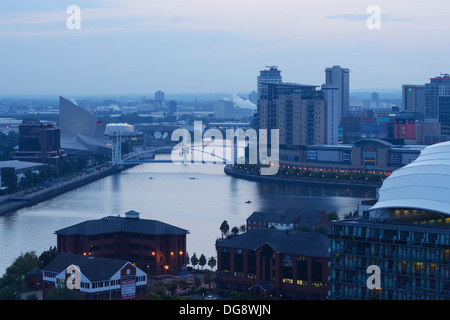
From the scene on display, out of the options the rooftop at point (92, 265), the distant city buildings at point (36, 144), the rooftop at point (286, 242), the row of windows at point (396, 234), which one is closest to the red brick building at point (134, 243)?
the rooftop at point (286, 242)

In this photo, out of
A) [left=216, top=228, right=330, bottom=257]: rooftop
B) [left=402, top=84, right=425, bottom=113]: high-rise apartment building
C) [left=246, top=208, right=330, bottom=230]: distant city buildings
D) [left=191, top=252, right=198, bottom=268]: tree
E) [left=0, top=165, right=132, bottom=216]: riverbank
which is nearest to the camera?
[left=216, top=228, right=330, bottom=257]: rooftop

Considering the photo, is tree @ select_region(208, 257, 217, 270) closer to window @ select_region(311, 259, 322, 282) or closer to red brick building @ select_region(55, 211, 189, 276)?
red brick building @ select_region(55, 211, 189, 276)

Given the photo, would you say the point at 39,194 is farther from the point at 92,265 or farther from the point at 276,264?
the point at 92,265

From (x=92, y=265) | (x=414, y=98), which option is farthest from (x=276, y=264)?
(x=414, y=98)

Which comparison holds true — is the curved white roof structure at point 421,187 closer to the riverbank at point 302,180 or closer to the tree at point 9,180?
the tree at point 9,180

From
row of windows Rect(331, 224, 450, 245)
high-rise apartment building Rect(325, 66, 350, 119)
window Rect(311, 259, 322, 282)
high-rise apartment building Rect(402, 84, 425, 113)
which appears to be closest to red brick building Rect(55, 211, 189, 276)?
window Rect(311, 259, 322, 282)

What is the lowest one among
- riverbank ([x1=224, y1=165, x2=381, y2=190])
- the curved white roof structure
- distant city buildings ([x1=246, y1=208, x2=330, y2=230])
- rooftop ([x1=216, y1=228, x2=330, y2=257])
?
riverbank ([x1=224, y1=165, x2=381, y2=190])
